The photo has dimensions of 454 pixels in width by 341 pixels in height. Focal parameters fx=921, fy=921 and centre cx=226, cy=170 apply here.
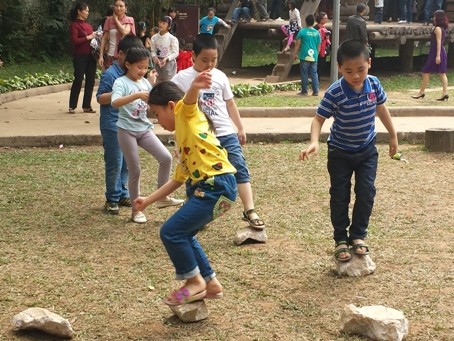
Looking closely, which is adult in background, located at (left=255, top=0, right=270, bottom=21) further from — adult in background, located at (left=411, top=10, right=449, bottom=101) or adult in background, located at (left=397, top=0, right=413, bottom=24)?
adult in background, located at (left=411, top=10, right=449, bottom=101)

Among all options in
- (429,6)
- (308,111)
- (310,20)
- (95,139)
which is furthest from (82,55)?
(429,6)

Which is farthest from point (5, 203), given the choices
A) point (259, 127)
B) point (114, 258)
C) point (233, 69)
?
point (233, 69)

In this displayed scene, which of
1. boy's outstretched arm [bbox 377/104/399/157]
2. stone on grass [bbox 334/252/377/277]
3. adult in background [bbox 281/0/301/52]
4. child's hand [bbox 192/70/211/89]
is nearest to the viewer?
child's hand [bbox 192/70/211/89]

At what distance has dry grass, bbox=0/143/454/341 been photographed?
16.2 ft

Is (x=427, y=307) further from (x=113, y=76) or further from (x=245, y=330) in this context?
(x=113, y=76)

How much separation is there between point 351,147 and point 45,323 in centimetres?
226

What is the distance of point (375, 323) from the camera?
4.56 meters

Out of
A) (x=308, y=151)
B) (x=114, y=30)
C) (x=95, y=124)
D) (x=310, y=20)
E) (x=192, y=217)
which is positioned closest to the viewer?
(x=192, y=217)

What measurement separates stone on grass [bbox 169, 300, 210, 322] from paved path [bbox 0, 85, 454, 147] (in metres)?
6.19

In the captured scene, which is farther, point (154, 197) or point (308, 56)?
point (308, 56)

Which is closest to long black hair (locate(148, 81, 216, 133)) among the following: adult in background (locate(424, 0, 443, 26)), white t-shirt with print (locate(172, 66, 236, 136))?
white t-shirt with print (locate(172, 66, 236, 136))

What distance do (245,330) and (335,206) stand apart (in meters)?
1.36

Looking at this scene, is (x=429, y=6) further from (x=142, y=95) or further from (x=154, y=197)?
(x=154, y=197)

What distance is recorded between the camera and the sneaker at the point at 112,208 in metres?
7.52
